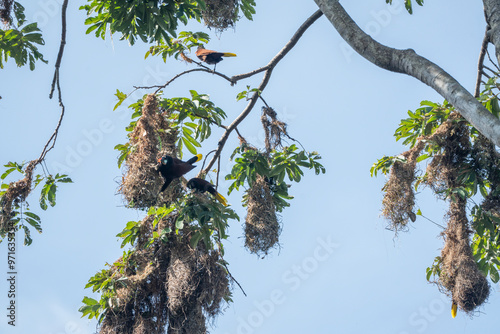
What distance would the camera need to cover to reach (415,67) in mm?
3174

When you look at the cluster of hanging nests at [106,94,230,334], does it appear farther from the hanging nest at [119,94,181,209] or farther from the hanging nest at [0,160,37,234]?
the hanging nest at [0,160,37,234]

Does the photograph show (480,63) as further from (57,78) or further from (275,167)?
(57,78)

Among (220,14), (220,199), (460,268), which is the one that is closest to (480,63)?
(460,268)

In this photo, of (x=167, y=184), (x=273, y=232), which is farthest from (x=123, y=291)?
(x=273, y=232)

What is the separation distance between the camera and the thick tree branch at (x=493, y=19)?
324 cm

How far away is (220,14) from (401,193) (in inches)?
85.2

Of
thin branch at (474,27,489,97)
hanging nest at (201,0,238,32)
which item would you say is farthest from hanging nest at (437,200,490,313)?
hanging nest at (201,0,238,32)

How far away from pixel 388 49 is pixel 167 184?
185cm

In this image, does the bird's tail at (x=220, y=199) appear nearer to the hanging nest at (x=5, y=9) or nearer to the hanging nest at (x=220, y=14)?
the hanging nest at (x=220, y=14)

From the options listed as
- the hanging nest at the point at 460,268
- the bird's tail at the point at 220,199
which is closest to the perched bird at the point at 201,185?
the bird's tail at the point at 220,199

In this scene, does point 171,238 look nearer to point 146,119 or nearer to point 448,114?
point 146,119

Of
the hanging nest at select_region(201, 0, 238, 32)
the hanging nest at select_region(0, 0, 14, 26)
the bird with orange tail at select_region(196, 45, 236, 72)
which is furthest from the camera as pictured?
the bird with orange tail at select_region(196, 45, 236, 72)

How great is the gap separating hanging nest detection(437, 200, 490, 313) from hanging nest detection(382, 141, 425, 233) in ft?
1.12

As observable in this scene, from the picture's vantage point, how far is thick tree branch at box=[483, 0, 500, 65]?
→ 10.6 feet
